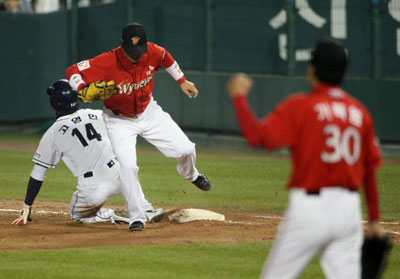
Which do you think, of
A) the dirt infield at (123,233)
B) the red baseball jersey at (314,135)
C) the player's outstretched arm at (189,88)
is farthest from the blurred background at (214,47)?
the red baseball jersey at (314,135)

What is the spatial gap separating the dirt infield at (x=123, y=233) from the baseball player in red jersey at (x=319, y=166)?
3.52 meters

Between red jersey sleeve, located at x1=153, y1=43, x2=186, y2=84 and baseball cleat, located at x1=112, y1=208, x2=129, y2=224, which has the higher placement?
red jersey sleeve, located at x1=153, y1=43, x2=186, y2=84

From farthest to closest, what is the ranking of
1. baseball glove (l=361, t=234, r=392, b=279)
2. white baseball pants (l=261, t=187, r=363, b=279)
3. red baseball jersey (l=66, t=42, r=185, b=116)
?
red baseball jersey (l=66, t=42, r=185, b=116)
baseball glove (l=361, t=234, r=392, b=279)
white baseball pants (l=261, t=187, r=363, b=279)

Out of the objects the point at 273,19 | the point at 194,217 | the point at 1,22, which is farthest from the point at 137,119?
the point at 1,22

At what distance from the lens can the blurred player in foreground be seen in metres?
8.55

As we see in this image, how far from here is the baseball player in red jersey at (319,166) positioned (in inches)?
170

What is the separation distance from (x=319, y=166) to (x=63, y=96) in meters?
4.64

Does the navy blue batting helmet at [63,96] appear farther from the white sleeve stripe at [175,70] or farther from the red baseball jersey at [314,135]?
the red baseball jersey at [314,135]

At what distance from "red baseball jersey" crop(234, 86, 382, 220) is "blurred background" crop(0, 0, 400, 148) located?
10618 mm

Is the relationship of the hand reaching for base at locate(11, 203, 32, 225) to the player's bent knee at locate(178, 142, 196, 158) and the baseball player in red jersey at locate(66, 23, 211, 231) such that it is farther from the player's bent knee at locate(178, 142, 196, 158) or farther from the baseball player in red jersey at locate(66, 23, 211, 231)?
the player's bent knee at locate(178, 142, 196, 158)

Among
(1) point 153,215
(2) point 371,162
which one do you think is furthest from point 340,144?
(1) point 153,215

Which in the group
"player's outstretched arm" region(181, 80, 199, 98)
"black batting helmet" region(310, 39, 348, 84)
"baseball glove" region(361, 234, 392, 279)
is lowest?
"baseball glove" region(361, 234, 392, 279)

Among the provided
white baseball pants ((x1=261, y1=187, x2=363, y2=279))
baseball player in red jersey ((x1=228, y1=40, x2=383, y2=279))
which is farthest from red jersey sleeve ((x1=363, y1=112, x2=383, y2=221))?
white baseball pants ((x1=261, y1=187, x2=363, y2=279))

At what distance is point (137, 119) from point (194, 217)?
118 cm
